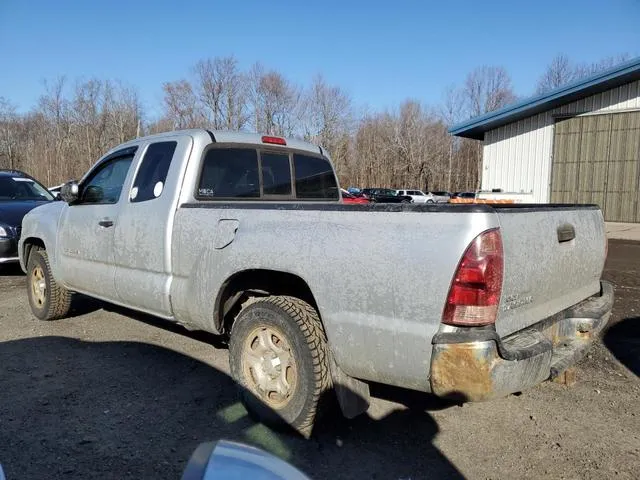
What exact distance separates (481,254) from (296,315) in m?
1.22

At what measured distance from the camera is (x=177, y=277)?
3916mm

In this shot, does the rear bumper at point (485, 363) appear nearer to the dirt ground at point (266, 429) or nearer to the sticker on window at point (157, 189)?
the dirt ground at point (266, 429)

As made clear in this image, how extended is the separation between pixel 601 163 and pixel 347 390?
19640 mm

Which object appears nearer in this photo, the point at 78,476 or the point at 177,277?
the point at 78,476

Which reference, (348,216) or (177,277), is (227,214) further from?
(348,216)

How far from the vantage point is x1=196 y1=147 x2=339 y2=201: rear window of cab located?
4219 millimetres

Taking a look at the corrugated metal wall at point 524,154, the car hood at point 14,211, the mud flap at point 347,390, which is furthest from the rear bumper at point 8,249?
the corrugated metal wall at point 524,154

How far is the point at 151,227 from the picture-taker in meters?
4.12

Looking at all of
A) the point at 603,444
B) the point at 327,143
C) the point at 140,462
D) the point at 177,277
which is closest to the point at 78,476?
the point at 140,462

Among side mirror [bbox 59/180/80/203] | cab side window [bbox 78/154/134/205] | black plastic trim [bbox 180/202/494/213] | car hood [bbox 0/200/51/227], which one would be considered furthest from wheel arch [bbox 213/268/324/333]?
car hood [bbox 0/200/51/227]

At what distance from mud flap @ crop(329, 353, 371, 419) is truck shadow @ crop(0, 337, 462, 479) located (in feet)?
1.02

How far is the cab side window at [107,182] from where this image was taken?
4.82 metres

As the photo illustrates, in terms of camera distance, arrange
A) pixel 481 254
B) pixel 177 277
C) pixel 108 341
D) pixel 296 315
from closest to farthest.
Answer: pixel 481 254, pixel 296 315, pixel 177 277, pixel 108 341

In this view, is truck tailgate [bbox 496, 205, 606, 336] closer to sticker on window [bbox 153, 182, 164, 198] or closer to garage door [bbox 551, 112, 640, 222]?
sticker on window [bbox 153, 182, 164, 198]
